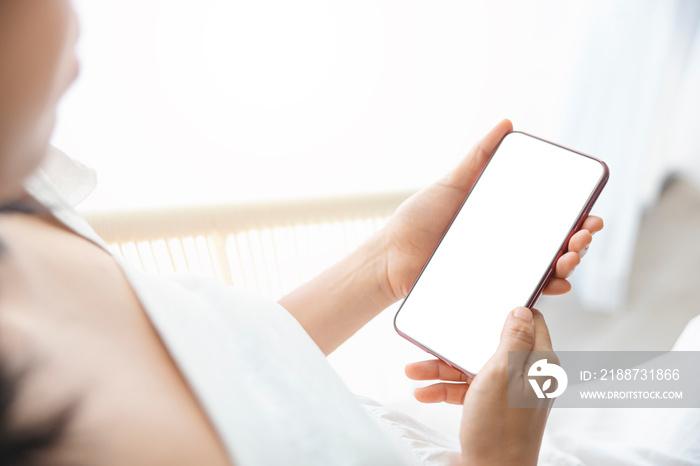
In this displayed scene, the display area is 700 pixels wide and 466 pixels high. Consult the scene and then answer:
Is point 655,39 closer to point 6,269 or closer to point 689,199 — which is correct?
point 689,199

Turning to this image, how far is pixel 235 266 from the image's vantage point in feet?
2.25

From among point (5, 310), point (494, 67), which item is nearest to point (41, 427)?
point (5, 310)

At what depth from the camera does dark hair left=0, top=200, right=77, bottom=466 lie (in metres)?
0.28

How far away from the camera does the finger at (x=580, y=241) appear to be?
507 mm

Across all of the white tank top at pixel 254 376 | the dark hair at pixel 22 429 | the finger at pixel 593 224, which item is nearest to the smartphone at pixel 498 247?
the finger at pixel 593 224

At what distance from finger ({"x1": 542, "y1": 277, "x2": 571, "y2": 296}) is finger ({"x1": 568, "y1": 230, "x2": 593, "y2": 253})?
4 centimetres

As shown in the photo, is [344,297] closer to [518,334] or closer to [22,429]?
[518,334]

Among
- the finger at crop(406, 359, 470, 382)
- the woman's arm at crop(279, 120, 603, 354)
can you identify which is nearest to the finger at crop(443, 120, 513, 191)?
the woman's arm at crop(279, 120, 603, 354)

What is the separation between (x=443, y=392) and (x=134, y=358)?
0.36m

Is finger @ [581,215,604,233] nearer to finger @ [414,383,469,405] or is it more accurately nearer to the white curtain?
finger @ [414,383,469,405]

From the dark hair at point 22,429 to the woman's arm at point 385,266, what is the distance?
0.33m

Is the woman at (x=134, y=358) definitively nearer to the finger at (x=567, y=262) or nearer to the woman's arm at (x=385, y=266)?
the finger at (x=567, y=262)

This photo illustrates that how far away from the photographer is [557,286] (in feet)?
1.76

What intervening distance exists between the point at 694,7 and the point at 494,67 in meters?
0.43
